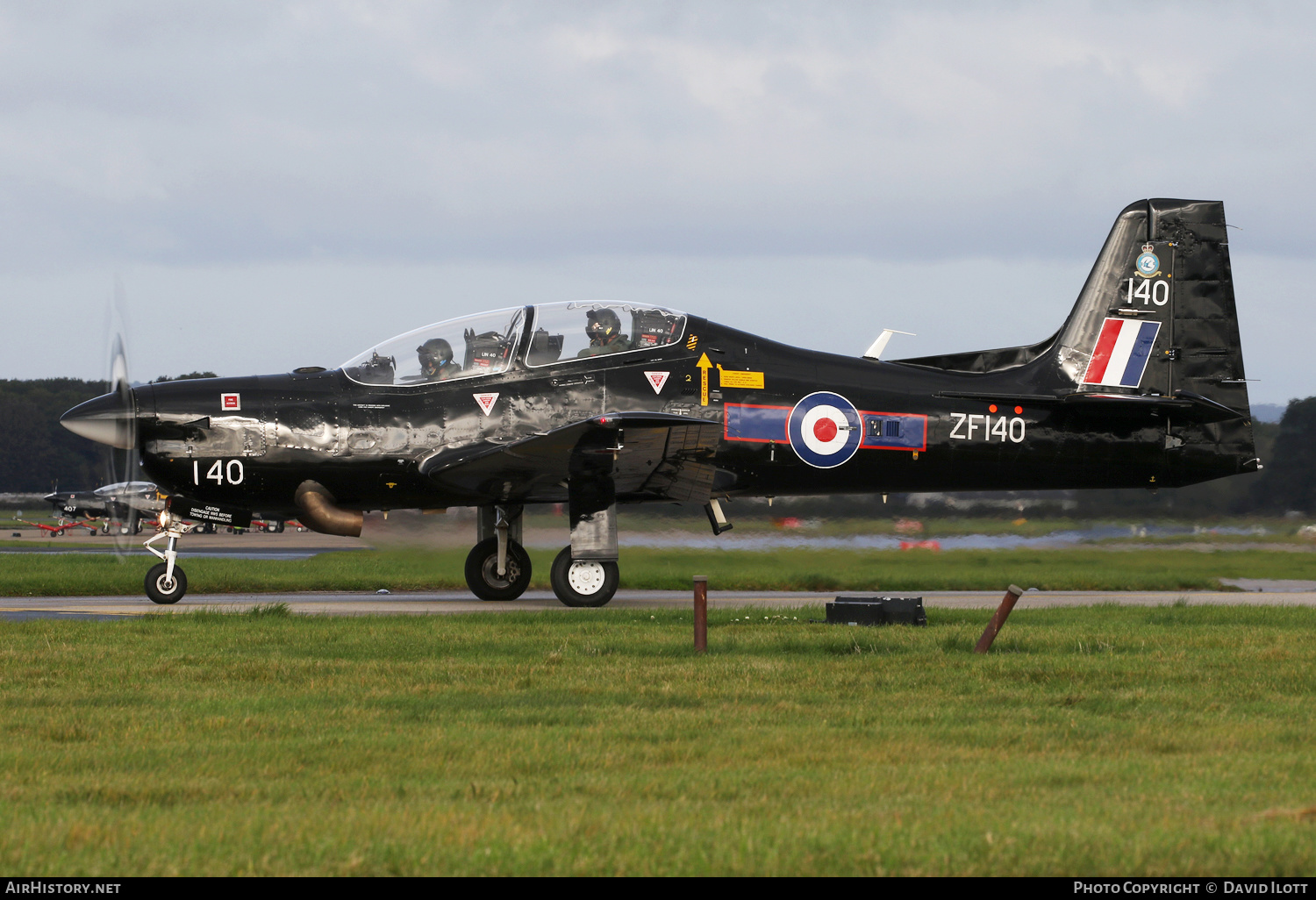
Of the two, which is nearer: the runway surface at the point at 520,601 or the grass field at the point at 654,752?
the grass field at the point at 654,752

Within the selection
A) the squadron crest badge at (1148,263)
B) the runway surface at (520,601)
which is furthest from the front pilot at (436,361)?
the squadron crest badge at (1148,263)

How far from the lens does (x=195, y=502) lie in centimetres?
1544

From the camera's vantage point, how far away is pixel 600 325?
15.5 m

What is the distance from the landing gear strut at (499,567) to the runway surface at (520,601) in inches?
10.4

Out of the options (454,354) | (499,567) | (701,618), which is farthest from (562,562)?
(701,618)

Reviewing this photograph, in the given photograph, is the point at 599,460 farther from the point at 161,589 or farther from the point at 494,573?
the point at 161,589

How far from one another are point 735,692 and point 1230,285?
1226 centimetres

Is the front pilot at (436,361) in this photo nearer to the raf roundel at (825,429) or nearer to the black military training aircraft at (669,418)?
the black military training aircraft at (669,418)

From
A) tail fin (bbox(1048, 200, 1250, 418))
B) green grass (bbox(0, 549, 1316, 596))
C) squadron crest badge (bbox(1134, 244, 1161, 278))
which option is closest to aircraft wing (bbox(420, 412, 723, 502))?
green grass (bbox(0, 549, 1316, 596))

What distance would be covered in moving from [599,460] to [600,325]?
6.22 feet

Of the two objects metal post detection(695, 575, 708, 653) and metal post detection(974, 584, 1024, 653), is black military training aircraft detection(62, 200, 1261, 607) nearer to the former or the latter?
metal post detection(695, 575, 708, 653)

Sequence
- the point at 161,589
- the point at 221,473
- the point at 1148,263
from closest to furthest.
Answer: the point at 221,473 < the point at 161,589 < the point at 1148,263

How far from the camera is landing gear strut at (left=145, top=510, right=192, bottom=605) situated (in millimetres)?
15678

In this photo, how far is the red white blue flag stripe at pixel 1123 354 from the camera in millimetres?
16938
